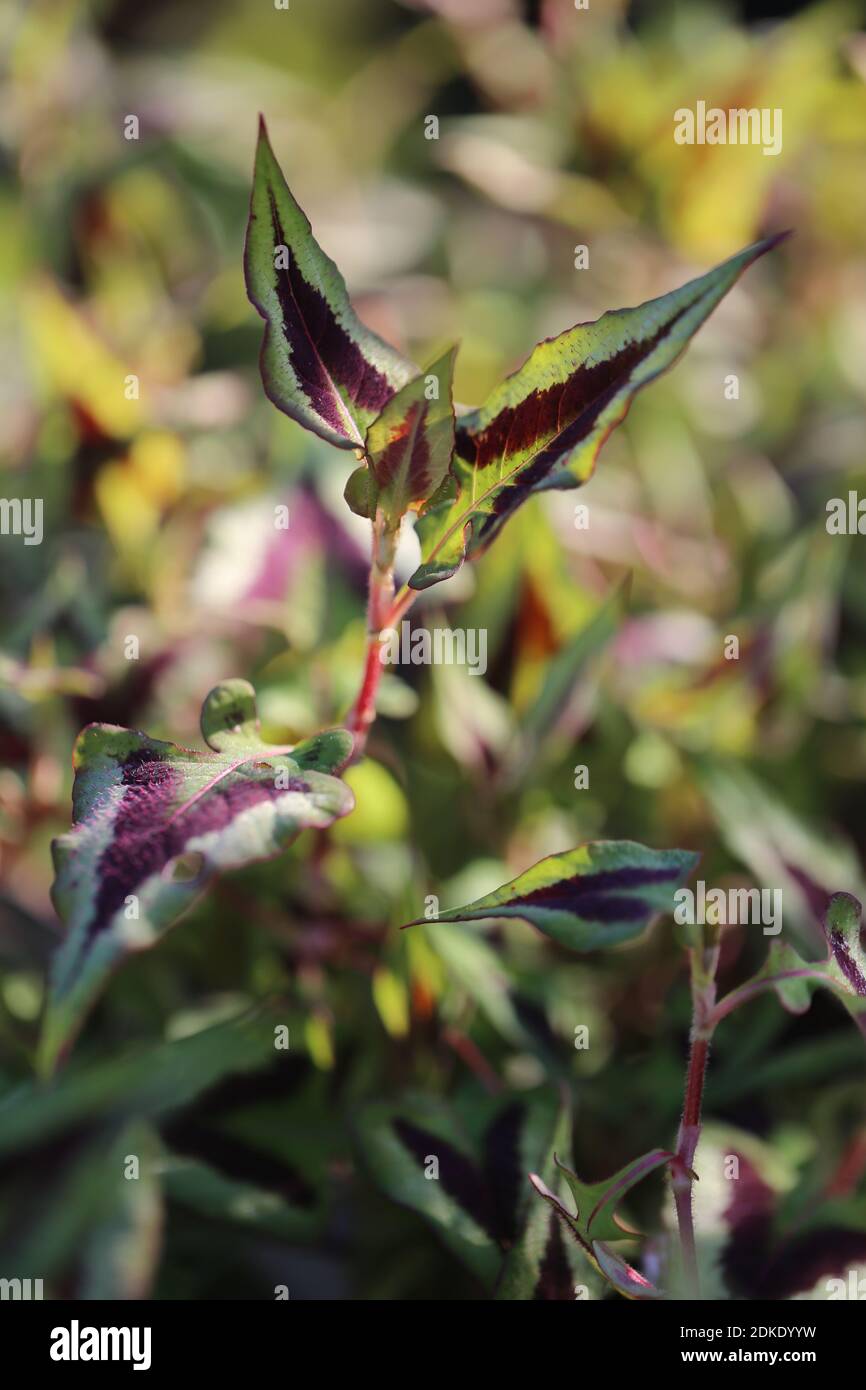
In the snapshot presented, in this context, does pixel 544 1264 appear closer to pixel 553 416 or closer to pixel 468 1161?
pixel 468 1161

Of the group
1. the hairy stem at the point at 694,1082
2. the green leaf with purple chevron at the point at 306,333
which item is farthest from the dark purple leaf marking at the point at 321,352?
the hairy stem at the point at 694,1082

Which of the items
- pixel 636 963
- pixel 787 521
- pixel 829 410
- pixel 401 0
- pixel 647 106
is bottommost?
pixel 636 963

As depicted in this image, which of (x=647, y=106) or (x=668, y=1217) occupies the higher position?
(x=647, y=106)

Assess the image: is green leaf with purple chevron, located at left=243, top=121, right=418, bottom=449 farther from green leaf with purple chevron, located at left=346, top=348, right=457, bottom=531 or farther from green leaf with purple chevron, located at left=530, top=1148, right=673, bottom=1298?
green leaf with purple chevron, located at left=530, top=1148, right=673, bottom=1298

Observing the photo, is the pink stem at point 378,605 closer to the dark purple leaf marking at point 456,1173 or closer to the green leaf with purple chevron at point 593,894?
the green leaf with purple chevron at point 593,894

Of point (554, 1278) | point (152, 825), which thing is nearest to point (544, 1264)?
point (554, 1278)

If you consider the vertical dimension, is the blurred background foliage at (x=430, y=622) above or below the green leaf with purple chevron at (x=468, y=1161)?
above
